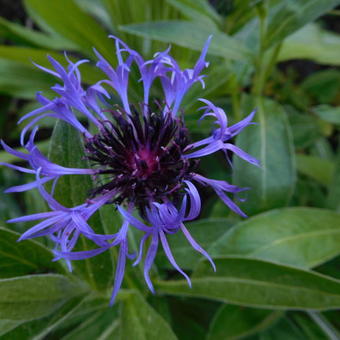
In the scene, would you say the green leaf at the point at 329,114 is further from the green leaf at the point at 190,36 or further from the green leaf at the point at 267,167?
the green leaf at the point at 190,36

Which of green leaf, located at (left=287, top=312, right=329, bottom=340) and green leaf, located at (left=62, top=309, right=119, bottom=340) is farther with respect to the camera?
green leaf, located at (left=287, top=312, right=329, bottom=340)

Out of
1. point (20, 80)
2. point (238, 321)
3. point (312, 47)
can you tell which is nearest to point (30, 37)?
point (20, 80)

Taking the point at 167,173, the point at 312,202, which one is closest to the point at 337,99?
the point at 312,202

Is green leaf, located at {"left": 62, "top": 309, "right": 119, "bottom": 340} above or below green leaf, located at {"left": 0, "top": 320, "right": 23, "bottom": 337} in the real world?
below

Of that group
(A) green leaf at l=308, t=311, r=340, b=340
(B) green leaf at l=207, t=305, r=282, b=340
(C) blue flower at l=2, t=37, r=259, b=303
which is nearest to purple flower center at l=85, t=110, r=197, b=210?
(C) blue flower at l=2, t=37, r=259, b=303

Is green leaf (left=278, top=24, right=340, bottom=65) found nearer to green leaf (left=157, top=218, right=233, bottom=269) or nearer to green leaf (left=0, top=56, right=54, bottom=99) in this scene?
green leaf (left=157, top=218, right=233, bottom=269)

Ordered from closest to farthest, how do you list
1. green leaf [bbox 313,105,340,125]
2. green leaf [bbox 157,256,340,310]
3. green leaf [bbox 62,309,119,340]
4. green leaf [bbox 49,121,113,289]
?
green leaf [bbox 49,121,113,289] < green leaf [bbox 157,256,340,310] < green leaf [bbox 62,309,119,340] < green leaf [bbox 313,105,340,125]

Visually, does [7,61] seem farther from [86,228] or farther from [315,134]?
[86,228]
